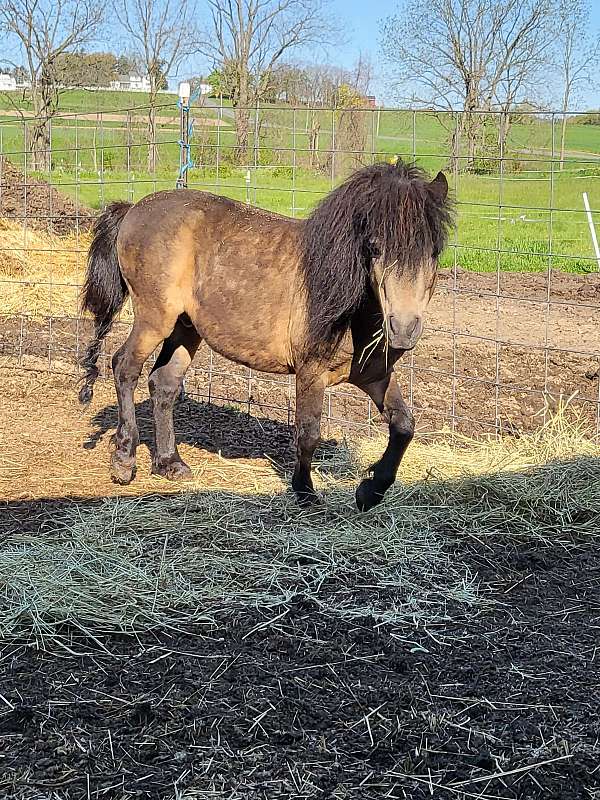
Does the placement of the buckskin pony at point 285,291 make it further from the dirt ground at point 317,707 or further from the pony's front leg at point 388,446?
the dirt ground at point 317,707

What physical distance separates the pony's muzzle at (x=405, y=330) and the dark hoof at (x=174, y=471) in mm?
2045

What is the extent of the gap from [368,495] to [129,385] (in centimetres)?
177

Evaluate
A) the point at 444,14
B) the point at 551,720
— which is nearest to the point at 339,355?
the point at 551,720

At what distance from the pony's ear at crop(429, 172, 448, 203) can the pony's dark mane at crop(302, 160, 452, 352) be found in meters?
0.01

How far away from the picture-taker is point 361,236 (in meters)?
4.18

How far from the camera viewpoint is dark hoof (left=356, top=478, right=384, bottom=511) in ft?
15.1

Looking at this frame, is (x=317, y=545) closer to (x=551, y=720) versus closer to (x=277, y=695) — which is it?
(x=277, y=695)

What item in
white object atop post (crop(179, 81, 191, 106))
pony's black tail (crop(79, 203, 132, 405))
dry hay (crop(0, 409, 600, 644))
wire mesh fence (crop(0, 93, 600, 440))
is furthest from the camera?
white object atop post (crop(179, 81, 191, 106))

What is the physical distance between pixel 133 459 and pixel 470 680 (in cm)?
291

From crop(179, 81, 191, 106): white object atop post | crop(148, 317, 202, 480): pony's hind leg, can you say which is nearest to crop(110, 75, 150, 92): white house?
crop(179, 81, 191, 106): white object atop post

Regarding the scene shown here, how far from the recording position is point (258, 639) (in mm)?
3303

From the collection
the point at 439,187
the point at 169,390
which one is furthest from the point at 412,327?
the point at 169,390

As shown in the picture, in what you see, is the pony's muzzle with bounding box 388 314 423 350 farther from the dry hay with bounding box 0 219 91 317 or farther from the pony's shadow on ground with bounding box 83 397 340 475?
the dry hay with bounding box 0 219 91 317

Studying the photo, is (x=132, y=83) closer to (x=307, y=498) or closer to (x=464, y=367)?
(x=464, y=367)
